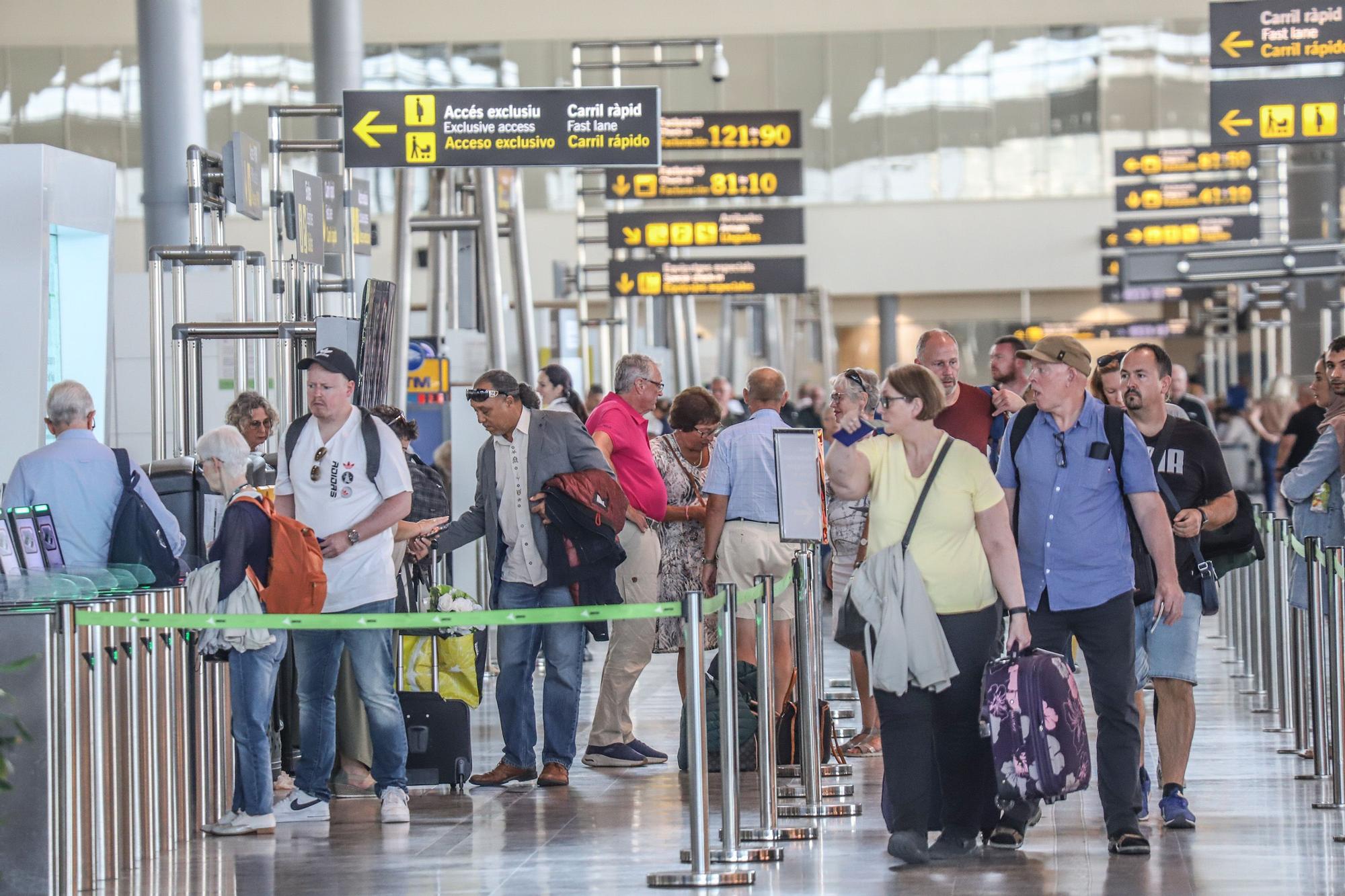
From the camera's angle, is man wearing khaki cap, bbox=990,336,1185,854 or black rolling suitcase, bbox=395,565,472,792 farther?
black rolling suitcase, bbox=395,565,472,792

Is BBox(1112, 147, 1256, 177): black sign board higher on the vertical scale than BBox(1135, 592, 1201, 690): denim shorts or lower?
Answer: higher

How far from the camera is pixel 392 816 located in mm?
7734

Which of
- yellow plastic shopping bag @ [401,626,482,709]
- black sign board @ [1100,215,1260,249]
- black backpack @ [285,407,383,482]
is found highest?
black sign board @ [1100,215,1260,249]

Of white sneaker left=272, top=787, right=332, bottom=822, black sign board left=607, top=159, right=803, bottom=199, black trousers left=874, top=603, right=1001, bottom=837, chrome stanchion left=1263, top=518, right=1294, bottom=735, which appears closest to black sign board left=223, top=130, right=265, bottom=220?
white sneaker left=272, top=787, right=332, bottom=822

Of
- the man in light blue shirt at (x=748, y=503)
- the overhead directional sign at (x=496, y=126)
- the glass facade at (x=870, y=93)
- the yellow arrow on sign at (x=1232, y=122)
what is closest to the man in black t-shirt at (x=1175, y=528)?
the man in light blue shirt at (x=748, y=503)

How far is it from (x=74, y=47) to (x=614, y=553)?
112 ft

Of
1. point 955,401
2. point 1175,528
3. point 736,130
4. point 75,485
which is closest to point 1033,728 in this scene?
point 1175,528

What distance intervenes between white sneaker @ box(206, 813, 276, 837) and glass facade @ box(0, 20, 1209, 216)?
109ft

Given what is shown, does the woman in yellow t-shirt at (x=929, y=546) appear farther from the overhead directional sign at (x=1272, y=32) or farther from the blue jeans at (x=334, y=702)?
the overhead directional sign at (x=1272, y=32)

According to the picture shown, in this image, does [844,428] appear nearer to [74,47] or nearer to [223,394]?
[223,394]

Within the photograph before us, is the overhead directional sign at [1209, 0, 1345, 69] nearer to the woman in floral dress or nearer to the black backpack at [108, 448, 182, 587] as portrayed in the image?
the woman in floral dress

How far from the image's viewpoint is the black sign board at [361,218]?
1273cm

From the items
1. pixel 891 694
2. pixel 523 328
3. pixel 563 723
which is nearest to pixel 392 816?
pixel 563 723

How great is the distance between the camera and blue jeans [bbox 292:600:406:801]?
7.77 m
